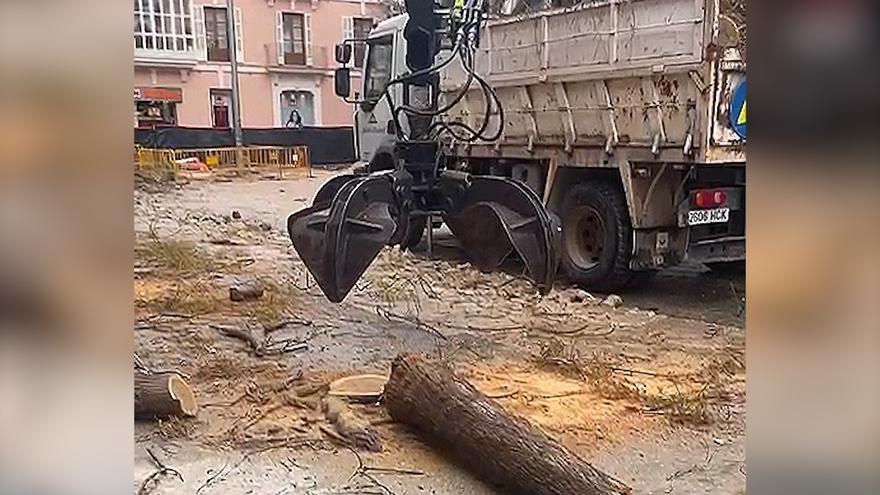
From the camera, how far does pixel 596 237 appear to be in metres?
5.30

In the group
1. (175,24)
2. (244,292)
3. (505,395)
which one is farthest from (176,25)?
(505,395)

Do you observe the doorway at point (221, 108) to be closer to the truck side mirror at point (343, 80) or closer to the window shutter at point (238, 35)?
the window shutter at point (238, 35)

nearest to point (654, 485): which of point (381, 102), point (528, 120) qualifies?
point (528, 120)

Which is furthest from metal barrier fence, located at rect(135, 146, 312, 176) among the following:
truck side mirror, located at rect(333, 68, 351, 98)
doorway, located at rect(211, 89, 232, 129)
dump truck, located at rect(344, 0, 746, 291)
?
dump truck, located at rect(344, 0, 746, 291)

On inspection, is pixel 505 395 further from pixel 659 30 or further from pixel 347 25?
pixel 347 25

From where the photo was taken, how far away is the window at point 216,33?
11945mm

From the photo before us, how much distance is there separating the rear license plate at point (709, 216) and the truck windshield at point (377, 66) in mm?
2718

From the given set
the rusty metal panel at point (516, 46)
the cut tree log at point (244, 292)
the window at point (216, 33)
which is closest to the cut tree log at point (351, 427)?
the cut tree log at point (244, 292)

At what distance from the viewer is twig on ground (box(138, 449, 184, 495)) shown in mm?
2514

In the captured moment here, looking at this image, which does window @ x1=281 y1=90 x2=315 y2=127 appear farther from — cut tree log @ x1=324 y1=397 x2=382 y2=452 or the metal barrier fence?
cut tree log @ x1=324 y1=397 x2=382 y2=452

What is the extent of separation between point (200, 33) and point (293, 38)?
131 cm

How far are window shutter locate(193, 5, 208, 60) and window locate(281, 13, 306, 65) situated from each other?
1090mm
